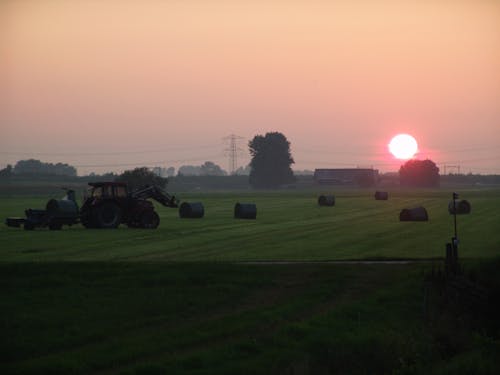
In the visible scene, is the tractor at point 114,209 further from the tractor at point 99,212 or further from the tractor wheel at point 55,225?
the tractor wheel at point 55,225

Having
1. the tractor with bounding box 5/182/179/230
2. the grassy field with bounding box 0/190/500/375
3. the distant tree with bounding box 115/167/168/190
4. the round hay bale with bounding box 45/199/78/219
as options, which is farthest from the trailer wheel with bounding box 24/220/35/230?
the distant tree with bounding box 115/167/168/190

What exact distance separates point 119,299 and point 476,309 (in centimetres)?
1021

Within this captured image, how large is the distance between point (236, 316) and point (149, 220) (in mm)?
26812

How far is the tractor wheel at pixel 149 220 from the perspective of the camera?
46.1m

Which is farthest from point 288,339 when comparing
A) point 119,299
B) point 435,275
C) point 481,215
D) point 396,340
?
point 481,215

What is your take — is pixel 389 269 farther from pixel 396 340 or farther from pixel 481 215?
pixel 481 215

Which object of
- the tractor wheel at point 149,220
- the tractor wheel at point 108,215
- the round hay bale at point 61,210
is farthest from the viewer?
the tractor wheel at point 149,220

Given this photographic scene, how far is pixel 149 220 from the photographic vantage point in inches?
1822

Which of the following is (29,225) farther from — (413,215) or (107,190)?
(413,215)

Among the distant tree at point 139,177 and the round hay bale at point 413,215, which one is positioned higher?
the distant tree at point 139,177

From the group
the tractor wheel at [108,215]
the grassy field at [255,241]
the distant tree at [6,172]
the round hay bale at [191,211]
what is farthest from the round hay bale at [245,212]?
the distant tree at [6,172]

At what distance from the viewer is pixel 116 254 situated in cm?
3170

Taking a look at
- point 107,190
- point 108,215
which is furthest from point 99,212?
point 107,190

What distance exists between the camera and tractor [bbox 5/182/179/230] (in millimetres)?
44688
